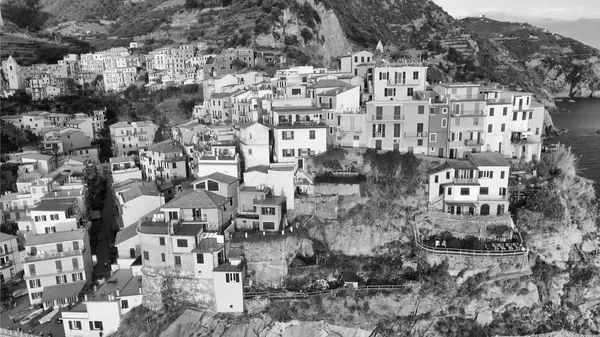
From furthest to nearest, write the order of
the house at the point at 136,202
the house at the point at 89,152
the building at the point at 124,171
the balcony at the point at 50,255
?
the house at the point at 89,152, the building at the point at 124,171, the house at the point at 136,202, the balcony at the point at 50,255

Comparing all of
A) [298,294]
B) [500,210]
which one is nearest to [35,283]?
[298,294]

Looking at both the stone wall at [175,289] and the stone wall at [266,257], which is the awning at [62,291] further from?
the stone wall at [266,257]

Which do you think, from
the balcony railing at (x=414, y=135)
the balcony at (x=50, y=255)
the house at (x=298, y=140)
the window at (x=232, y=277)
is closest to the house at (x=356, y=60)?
the balcony railing at (x=414, y=135)

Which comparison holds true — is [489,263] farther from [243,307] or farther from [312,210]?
[243,307]

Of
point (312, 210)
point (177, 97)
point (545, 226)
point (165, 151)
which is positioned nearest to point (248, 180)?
point (312, 210)

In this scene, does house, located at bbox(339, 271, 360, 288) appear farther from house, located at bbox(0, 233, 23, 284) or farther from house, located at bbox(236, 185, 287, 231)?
house, located at bbox(0, 233, 23, 284)

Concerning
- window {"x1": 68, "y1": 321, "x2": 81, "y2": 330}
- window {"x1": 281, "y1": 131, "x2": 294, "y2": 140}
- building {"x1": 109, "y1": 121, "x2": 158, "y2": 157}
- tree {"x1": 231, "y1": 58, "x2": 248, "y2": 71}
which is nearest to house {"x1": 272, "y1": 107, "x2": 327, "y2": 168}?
window {"x1": 281, "y1": 131, "x2": 294, "y2": 140}

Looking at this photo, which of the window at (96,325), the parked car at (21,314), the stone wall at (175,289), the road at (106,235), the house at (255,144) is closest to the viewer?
the stone wall at (175,289)
